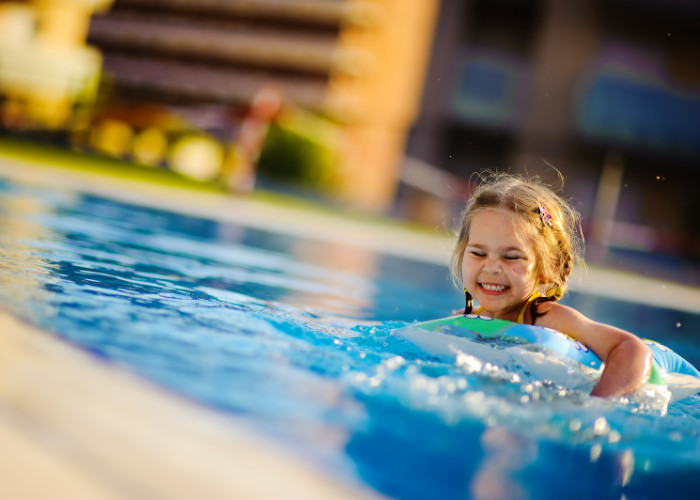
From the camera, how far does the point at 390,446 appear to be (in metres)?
1.74

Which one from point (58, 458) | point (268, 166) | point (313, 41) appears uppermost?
point (313, 41)

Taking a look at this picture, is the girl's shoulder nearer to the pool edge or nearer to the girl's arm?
the girl's arm

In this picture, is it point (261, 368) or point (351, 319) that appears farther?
point (351, 319)

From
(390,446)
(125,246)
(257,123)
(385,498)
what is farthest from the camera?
(257,123)

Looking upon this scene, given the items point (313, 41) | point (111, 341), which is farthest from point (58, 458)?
point (313, 41)

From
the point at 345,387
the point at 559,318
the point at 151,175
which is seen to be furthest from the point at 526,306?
the point at 151,175

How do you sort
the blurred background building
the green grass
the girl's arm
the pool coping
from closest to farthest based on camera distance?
the girl's arm
the pool coping
the green grass
the blurred background building

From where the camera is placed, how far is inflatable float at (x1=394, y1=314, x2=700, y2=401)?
2762 mm

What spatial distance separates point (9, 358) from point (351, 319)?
7.03 ft

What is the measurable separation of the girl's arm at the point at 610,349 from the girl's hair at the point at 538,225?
11 cm

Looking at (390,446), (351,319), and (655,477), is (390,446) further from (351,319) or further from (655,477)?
(351,319)

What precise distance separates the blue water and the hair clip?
2.51 feet

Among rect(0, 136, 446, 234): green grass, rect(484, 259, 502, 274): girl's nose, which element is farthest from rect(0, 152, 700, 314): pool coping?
rect(484, 259, 502, 274): girl's nose

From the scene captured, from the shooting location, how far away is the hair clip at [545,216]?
3.15 m
